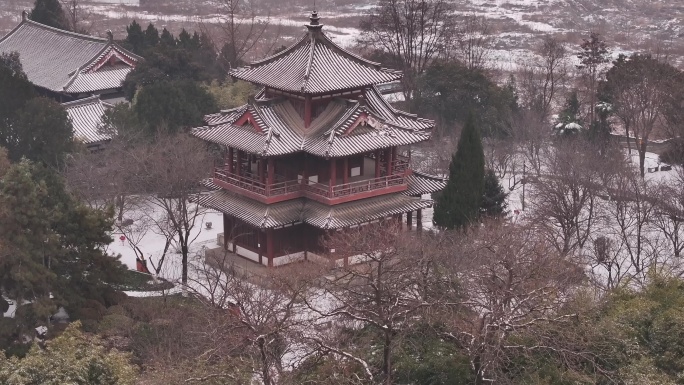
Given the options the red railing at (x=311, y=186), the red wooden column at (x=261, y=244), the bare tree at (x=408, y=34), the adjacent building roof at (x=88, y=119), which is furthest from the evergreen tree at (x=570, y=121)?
the adjacent building roof at (x=88, y=119)

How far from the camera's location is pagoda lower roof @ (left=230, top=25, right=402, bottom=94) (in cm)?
3175

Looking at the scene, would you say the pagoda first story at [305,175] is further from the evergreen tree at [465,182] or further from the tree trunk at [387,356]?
the tree trunk at [387,356]

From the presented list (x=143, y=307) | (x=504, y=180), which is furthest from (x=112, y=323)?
(x=504, y=180)

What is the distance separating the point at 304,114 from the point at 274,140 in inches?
54.2

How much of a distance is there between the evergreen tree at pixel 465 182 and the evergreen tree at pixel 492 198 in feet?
1.97

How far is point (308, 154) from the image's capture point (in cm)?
3216

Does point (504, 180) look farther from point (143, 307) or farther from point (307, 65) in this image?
point (143, 307)

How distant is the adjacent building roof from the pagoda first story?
28.1ft

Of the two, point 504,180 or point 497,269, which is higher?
point 497,269

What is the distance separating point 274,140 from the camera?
103 ft

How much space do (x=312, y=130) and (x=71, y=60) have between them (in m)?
19.7

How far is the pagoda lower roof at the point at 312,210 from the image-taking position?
3141 centimetres

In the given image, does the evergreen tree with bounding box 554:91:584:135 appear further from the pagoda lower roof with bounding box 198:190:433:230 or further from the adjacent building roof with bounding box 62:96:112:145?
the adjacent building roof with bounding box 62:96:112:145

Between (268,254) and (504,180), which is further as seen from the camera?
(504,180)
